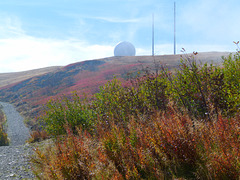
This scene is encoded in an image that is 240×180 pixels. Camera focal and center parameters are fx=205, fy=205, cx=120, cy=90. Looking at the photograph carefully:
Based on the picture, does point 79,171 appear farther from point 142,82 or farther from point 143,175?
point 142,82

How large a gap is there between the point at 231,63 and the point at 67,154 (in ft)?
18.9

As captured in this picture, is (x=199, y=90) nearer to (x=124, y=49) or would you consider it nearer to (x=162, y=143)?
(x=162, y=143)

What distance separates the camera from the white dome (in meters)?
58.0

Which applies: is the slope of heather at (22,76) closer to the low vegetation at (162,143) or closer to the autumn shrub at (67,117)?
the autumn shrub at (67,117)

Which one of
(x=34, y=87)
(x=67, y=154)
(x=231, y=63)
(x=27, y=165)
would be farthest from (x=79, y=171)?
(x=34, y=87)

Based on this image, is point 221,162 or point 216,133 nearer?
point 221,162

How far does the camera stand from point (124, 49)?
2277 inches

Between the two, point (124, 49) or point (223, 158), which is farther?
point (124, 49)

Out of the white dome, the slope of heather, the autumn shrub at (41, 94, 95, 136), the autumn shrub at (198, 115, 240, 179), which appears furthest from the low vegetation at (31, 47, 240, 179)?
the slope of heather

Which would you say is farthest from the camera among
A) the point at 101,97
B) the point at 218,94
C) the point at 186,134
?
the point at 101,97

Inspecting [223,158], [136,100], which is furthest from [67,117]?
[223,158]

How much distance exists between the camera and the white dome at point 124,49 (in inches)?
2283

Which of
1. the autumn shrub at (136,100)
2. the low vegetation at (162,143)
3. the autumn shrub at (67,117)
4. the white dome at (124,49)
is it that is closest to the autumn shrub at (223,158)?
the low vegetation at (162,143)

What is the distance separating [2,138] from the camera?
13.1m
